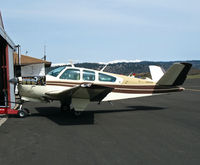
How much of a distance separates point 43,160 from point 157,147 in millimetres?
2729

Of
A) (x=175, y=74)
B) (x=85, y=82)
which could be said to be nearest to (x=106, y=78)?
(x=85, y=82)

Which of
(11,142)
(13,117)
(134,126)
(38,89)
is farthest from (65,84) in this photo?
(11,142)

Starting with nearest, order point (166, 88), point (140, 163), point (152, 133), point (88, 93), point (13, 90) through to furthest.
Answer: point (140, 163) < point (152, 133) < point (88, 93) < point (13, 90) < point (166, 88)

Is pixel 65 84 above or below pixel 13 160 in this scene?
above

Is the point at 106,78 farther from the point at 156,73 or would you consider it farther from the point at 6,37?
the point at 6,37

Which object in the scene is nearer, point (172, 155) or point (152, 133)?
point (172, 155)

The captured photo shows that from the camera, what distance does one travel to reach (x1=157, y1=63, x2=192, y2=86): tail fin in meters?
11.5

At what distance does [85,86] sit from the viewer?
7.73 metres

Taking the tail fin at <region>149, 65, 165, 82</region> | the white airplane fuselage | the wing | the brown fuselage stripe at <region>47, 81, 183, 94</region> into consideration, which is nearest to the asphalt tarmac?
the wing

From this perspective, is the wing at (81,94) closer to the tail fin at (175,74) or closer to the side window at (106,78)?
the side window at (106,78)

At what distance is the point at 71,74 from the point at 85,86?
7.81 ft

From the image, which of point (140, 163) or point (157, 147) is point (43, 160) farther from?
point (157, 147)

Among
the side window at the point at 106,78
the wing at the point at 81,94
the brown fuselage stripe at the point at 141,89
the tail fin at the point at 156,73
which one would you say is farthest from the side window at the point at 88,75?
the tail fin at the point at 156,73

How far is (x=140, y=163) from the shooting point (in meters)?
4.40
